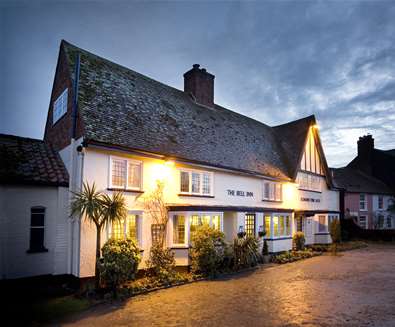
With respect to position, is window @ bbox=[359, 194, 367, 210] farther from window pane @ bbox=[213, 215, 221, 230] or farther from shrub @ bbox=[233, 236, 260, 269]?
window pane @ bbox=[213, 215, 221, 230]

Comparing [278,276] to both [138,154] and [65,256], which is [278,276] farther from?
[65,256]

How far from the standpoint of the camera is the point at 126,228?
13359 millimetres

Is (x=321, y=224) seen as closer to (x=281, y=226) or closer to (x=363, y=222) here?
(x=281, y=226)

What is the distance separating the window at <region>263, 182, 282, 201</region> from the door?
194 inches

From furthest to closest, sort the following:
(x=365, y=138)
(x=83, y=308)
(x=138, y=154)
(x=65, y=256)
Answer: (x=365, y=138) → (x=138, y=154) → (x=65, y=256) → (x=83, y=308)

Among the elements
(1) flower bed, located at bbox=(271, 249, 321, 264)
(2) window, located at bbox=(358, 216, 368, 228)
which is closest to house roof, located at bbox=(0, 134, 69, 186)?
(1) flower bed, located at bbox=(271, 249, 321, 264)

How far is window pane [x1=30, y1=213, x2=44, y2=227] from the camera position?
39.8 feet

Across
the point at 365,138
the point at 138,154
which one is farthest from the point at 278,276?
the point at 365,138

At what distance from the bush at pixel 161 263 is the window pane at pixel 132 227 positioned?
1056mm

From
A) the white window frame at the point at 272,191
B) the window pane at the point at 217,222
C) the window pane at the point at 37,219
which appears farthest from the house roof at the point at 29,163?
the white window frame at the point at 272,191

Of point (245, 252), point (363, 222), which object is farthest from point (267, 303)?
point (363, 222)

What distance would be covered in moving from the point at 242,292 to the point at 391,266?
1066 centimetres

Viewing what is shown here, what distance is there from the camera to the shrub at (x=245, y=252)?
51.3 ft

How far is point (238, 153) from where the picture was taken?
2094 cm
